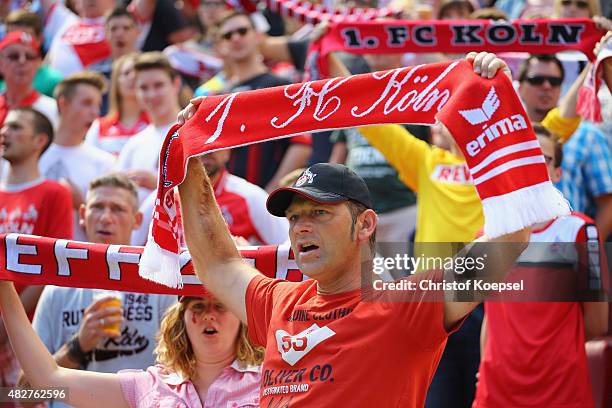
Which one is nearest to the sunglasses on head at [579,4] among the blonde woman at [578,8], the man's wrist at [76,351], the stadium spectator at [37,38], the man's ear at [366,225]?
the blonde woman at [578,8]

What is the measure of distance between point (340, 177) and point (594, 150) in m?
3.02

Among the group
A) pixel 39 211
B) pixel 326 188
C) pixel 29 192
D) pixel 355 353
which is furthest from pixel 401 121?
pixel 29 192

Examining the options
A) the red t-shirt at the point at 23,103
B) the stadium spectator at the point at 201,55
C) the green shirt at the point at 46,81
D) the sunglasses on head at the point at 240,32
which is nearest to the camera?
the sunglasses on head at the point at 240,32

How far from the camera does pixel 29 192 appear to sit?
275 inches

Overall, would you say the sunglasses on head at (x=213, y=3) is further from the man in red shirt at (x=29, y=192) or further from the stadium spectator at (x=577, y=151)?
the stadium spectator at (x=577, y=151)

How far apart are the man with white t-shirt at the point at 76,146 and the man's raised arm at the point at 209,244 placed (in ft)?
11.3

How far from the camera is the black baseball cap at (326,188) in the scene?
3898 millimetres

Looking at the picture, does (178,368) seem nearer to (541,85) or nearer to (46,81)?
(541,85)

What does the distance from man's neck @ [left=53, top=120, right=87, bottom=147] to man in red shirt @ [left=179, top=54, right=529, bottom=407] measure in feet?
13.7

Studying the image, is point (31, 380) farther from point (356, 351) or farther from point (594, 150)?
point (594, 150)

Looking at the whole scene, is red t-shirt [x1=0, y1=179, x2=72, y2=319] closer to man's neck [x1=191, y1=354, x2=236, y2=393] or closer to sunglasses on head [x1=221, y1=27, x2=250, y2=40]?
sunglasses on head [x1=221, y1=27, x2=250, y2=40]

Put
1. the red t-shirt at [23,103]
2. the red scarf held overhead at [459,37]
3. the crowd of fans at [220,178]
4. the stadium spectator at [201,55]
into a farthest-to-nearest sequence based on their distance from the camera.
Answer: the stadium spectator at [201,55] → the red t-shirt at [23,103] → the red scarf held overhead at [459,37] → the crowd of fans at [220,178]

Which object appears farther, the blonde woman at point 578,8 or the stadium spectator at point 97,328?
the blonde woman at point 578,8

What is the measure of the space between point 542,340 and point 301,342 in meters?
1.74
